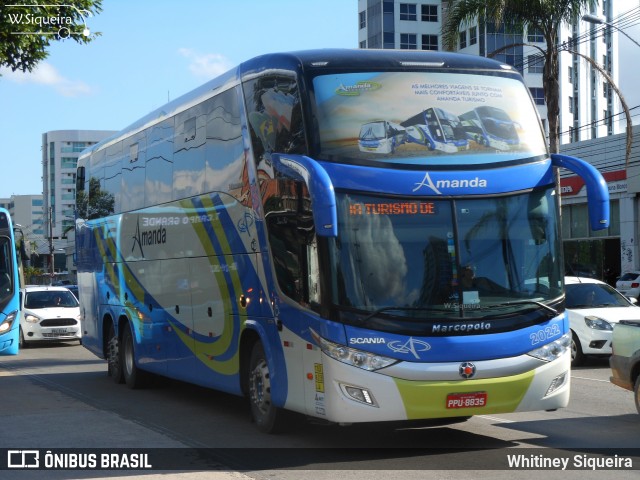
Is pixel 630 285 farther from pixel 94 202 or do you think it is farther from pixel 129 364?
pixel 129 364

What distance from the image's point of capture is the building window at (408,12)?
274 ft

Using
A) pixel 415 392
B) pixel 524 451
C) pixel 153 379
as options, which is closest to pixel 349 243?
pixel 415 392

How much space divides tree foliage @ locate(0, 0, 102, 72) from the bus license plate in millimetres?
17242

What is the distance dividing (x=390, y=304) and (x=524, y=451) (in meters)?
2.09

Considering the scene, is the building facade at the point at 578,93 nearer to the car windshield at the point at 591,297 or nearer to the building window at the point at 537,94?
the building window at the point at 537,94

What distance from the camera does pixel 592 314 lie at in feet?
61.8

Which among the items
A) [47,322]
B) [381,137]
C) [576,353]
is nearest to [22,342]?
[47,322]

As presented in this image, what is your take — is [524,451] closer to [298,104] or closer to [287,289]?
[287,289]

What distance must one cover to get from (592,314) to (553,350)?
Result: 29.9 feet

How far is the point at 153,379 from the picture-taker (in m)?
17.5

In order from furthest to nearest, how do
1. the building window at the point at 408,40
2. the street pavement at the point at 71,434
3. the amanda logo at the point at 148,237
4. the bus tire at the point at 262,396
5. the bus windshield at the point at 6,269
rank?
the building window at the point at 408,40 < the bus windshield at the point at 6,269 < the amanda logo at the point at 148,237 < the bus tire at the point at 262,396 < the street pavement at the point at 71,434

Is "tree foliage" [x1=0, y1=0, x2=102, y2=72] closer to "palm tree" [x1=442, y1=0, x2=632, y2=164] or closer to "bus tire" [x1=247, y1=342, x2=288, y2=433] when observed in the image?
"palm tree" [x1=442, y1=0, x2=632, y2=164]

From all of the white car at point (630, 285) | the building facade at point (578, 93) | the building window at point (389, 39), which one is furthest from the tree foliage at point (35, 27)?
the building window at point (389, 39)

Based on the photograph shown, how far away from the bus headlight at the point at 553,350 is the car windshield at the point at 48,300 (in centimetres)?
2235
